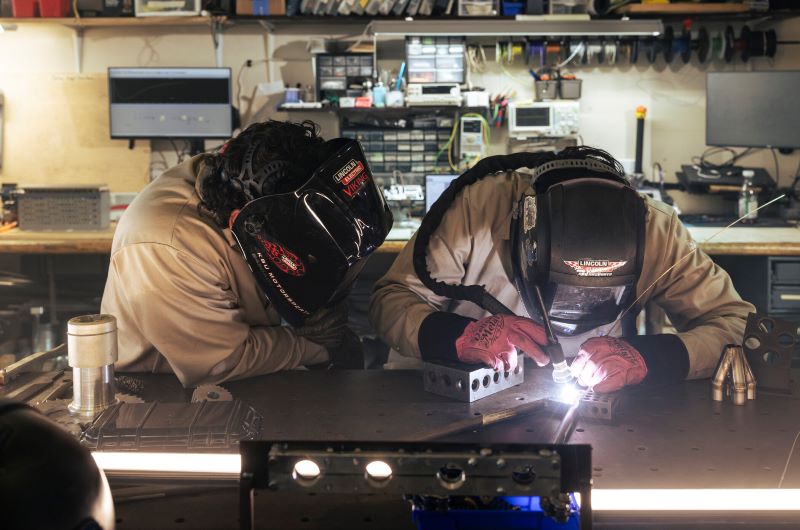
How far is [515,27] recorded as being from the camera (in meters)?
4.28

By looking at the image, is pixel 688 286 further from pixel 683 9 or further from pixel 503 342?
pixel 683 9

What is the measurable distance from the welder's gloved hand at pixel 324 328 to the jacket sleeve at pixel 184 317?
0.29 m

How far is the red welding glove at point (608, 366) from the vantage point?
1603 mm

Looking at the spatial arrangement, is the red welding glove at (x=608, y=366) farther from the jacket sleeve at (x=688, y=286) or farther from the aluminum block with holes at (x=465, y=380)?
the jacket sleeve at (x=688, y=286)

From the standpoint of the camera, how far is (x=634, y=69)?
4.96 meters

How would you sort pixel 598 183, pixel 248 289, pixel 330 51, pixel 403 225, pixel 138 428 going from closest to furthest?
pixel 138 428, pixel 598 183, pixel 248 289, pixel 403 225, pixel 330 51

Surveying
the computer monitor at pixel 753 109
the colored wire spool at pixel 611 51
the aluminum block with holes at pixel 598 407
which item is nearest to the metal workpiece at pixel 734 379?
the aluminum block with holes at pixel 598 407

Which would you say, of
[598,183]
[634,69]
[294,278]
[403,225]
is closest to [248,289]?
[294,278]

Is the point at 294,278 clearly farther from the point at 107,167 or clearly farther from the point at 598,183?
the point at 107,167

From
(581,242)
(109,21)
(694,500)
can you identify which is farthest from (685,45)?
(694,500)

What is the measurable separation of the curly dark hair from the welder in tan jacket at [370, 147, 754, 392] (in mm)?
443

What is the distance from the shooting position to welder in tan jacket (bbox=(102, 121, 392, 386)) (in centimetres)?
157

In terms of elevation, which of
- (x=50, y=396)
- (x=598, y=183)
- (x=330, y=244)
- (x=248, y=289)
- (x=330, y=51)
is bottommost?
(x=50, y=396)

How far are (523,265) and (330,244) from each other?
0.38m
